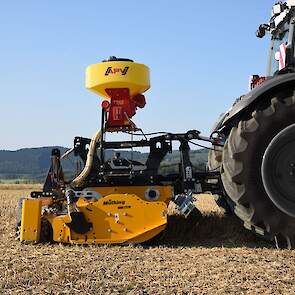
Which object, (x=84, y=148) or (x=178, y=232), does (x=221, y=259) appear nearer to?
(x=178, y=232)

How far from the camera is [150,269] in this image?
3896 millimetres

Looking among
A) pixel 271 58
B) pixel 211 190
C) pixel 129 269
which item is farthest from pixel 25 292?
pixel 271 58

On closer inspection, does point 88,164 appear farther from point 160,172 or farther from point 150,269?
point 150,269

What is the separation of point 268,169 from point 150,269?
1.49 meters

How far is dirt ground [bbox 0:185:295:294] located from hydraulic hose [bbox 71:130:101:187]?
0.86 meters

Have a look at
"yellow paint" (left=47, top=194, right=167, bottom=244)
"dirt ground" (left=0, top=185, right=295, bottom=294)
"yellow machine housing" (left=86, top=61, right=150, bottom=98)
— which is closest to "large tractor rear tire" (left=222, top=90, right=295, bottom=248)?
A: "dirt ground" (left=0, top=185, right=295, bottom=294)

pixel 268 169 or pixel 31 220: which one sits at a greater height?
pixel 268 169

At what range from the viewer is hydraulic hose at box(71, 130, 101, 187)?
223 inches

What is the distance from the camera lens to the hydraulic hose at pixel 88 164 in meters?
5.68

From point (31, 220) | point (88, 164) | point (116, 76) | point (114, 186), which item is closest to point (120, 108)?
point (116, 76)

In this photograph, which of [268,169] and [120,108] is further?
[120,108]

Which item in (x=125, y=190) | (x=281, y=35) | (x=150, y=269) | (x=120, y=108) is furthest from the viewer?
(x=281, y=35)

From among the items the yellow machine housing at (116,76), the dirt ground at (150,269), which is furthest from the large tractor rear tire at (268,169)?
the yellow machine housing at (116,76)

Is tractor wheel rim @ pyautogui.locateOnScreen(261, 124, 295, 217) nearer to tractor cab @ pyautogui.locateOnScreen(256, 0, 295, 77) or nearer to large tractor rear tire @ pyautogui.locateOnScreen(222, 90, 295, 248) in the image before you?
large tractor rear tire @ pyautogui.locateOnScreen(222, 90, 295, 248)
